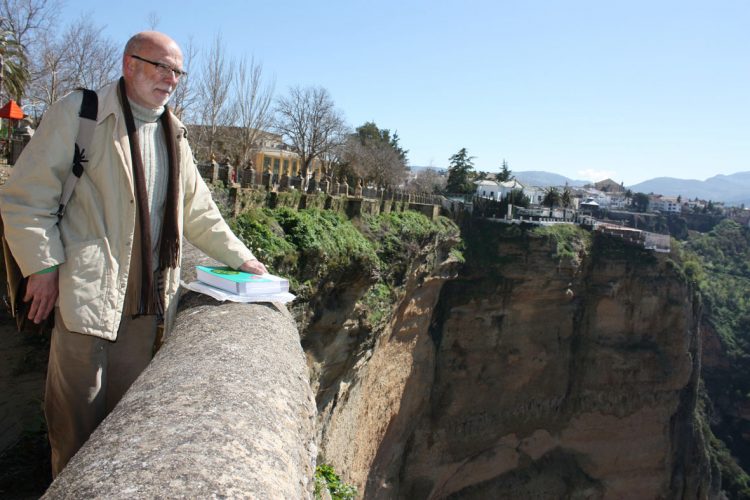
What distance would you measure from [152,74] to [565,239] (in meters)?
29.0

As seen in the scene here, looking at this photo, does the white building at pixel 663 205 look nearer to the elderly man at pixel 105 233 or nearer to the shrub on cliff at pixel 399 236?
the shrub on cliff at pixel 399 236

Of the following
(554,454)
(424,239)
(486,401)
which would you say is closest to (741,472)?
(554,454)

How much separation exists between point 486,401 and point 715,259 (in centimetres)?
7239

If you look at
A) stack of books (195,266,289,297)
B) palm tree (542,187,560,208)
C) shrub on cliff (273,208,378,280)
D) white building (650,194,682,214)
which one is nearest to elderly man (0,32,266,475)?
stack of books (195,266,289,297)

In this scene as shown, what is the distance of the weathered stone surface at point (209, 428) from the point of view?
150 centimetres

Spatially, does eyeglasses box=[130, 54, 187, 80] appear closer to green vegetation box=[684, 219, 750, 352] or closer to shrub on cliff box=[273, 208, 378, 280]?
shrub on cliff box=[273, 208, 378, 280]

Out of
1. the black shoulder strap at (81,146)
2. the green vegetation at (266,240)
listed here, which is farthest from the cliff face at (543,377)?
the black shoulder strap at (81,146)

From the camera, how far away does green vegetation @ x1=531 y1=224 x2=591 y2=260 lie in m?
28.4

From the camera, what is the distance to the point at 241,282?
295 cm

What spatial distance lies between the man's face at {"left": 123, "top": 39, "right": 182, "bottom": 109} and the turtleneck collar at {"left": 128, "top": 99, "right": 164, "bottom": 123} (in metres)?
0.02

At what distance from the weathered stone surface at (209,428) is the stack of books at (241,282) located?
0.31m

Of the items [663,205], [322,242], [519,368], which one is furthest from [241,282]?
[663,205]

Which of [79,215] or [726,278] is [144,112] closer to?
[79,215]

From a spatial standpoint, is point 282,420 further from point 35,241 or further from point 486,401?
point 486,401
